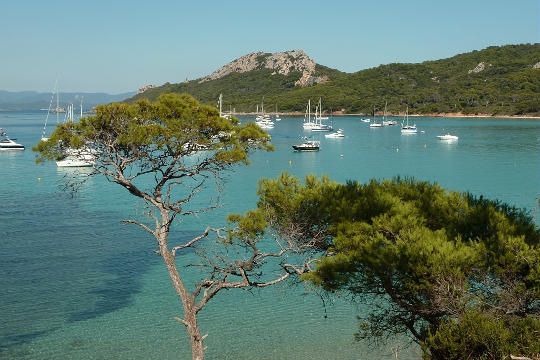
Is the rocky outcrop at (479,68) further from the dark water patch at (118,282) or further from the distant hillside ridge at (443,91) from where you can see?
the dark water patch at (118,282)

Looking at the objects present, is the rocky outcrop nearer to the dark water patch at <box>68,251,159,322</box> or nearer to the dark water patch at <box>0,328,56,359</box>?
the dark water patch at <box>68,251,159,322</box>

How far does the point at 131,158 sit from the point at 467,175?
42801mm

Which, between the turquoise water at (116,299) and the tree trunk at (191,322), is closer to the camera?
the tree trunk at (191,322)

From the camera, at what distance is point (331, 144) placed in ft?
270

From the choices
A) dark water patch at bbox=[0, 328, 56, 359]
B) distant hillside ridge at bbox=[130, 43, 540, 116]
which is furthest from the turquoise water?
distant hillside ridge at bbox=[130, 43, 540, 116]

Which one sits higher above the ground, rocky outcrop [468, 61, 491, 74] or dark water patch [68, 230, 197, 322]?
rocky outcrop [468, 61, 491, 74]

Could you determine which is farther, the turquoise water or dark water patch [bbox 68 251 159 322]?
dark water patch [bbox 68 251 159 322]

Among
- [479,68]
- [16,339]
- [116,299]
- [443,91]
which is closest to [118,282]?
[116,299]

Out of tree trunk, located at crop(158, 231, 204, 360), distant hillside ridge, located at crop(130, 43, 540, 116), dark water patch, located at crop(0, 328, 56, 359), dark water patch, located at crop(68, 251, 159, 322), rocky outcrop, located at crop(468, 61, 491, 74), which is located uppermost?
rocky outcrop, located at crop(468, 61, 491, 74)

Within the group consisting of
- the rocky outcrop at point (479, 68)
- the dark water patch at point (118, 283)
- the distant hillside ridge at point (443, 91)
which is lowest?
the dark water patch at point (118, 283)

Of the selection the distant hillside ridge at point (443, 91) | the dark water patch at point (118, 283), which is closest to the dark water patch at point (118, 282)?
the dark water patch at point (118, 283)

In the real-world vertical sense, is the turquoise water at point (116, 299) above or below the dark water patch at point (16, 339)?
above

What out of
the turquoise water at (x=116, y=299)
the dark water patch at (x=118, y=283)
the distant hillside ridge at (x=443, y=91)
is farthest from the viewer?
the distant hillside ridge at (x=443, y=91)

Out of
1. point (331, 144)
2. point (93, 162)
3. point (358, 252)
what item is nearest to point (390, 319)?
point (358, 252)
